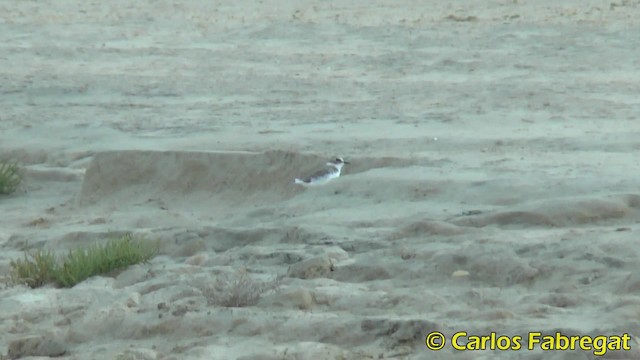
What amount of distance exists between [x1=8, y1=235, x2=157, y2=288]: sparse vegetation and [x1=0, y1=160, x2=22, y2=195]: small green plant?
2.90 metres

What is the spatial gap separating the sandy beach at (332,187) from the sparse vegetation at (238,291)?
0.01 metres

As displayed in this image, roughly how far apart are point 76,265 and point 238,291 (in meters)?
1.16

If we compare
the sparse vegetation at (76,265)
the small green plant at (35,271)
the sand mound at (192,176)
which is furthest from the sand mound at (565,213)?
the small green plant at (35,271)

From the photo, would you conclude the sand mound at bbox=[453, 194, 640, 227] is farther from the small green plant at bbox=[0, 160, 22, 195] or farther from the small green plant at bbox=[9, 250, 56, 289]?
the small green plant at bbox=[0, 160, 22, 195]

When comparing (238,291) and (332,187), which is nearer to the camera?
(238,291)

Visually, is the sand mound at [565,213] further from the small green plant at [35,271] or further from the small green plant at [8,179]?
the small green plant at [8,179]

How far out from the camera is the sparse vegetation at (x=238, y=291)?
624 centimetres

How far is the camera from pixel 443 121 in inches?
442

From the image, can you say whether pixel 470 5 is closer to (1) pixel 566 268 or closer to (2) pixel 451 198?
(2) pixel 451 198

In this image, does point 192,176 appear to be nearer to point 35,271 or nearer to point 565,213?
point 35,271

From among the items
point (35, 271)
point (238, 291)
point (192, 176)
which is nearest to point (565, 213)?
point (238, 291)

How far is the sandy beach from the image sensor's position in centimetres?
593

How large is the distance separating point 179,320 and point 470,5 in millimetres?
14961

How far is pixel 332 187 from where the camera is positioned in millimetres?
8633
